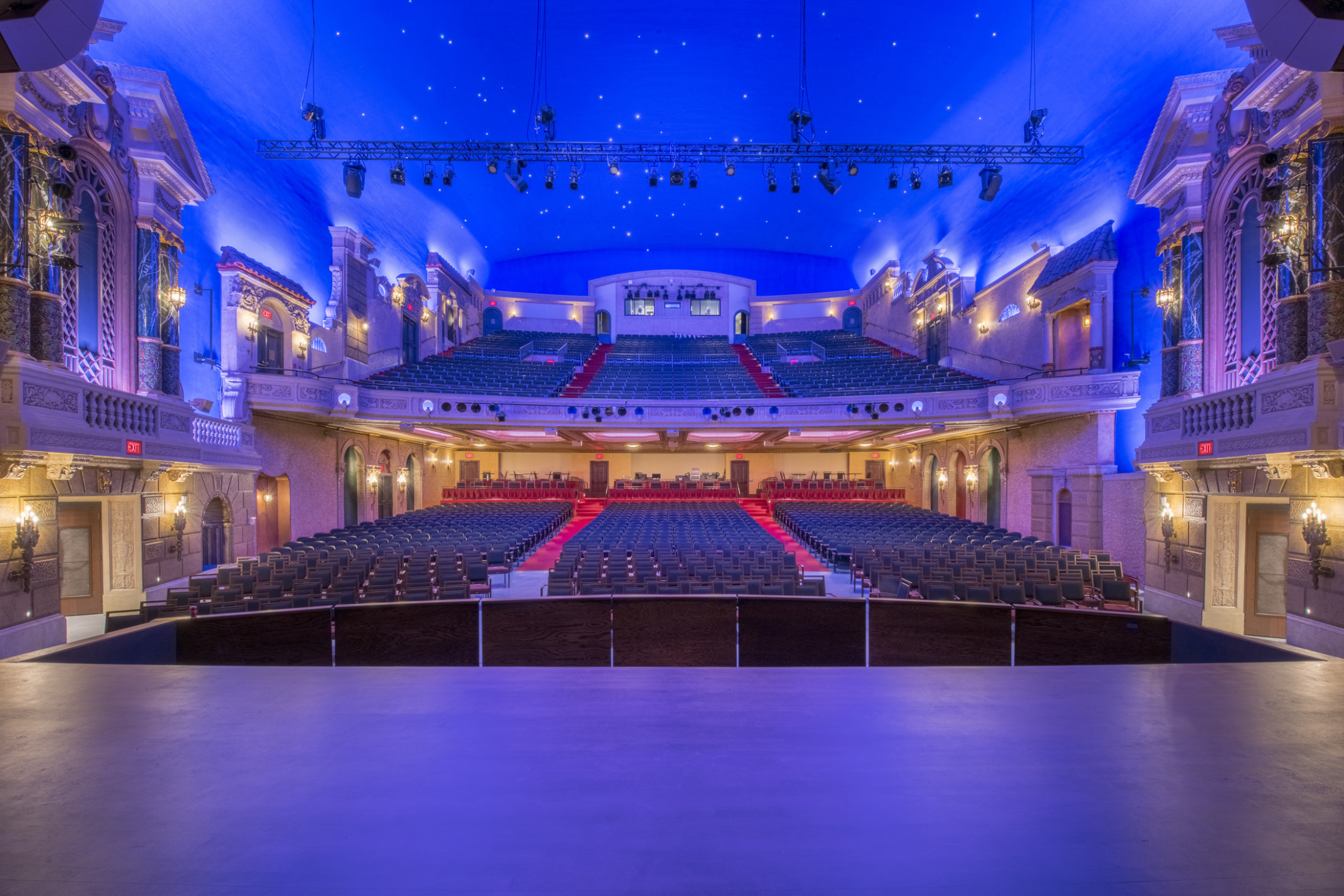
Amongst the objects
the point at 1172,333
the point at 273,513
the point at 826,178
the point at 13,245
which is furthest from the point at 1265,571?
the point at 273,513

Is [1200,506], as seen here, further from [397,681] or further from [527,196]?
[527,196]

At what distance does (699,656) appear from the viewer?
4785mm

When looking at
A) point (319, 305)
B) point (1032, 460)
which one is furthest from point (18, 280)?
point (1032, 460)

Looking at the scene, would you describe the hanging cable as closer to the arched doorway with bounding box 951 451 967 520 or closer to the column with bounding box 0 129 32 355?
the arched doorway with bounding box 951 451 967 520

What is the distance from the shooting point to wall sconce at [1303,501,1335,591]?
22.2ft

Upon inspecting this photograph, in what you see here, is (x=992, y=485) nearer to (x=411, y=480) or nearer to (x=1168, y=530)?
(x=1168, y=530)

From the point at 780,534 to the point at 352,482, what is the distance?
14062mm

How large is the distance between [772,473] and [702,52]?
61.3ft

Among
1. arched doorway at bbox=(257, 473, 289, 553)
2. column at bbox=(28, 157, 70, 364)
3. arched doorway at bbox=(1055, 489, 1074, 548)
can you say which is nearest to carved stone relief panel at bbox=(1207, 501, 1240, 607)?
arched doorway at bbox=(1055, 489, 1074, 548)

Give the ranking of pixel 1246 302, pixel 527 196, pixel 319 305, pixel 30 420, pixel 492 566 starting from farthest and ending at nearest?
pixel 527 196
pixel 319 305
pixel 492 566
pixel 1246 302
pixel 30 420

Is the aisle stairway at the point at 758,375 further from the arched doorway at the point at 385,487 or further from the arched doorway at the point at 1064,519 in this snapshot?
the arched doorway at the point at 1064,519

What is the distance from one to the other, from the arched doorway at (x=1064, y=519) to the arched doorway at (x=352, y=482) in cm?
2005

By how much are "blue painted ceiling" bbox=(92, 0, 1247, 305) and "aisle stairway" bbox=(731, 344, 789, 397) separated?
26.1 feet

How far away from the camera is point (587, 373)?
2664cm
